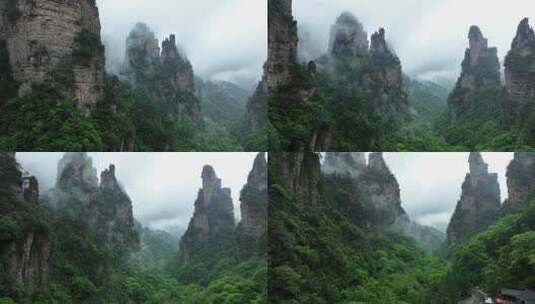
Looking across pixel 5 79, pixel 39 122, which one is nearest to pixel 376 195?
pixel 39 122

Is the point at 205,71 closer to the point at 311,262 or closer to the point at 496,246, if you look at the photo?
the point at 311,262

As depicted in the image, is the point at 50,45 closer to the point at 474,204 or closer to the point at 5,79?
the point at 5,79

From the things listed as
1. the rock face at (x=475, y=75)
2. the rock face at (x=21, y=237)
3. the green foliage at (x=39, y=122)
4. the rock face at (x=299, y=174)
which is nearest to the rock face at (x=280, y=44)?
the rock face at (x=299, y=174)

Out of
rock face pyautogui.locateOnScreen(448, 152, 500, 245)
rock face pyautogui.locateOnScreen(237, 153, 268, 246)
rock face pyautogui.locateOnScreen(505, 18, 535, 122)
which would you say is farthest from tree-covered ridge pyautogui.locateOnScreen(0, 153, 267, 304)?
rock face pyautogui.locateOnScreen(505, 18, 535, 122)

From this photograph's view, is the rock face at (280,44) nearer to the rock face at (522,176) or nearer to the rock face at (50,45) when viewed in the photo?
the rock face at (50,45)

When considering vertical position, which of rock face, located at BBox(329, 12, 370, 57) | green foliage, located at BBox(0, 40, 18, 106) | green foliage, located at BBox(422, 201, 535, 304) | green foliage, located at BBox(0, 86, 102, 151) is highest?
rock face, located at BBox(329, 12, 370, 57)

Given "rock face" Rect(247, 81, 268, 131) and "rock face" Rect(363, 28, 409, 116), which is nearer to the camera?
"rock face" Rect(247, 81, 268, 131)

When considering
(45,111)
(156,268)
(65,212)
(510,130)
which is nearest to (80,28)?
(45,111)

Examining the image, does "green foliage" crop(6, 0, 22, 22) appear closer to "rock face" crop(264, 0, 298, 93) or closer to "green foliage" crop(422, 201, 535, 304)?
"rock face" crop(264, 0, 298, 93)
